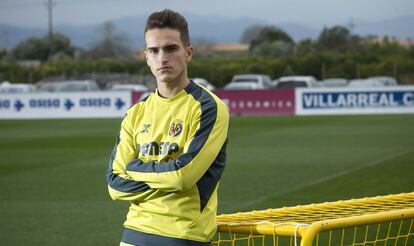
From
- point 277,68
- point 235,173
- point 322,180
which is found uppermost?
point 322,180

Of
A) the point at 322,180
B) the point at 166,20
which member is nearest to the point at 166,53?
the point at 166,20

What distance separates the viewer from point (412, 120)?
28250 mm

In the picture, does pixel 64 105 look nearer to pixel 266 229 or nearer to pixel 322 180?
pixel 322 180

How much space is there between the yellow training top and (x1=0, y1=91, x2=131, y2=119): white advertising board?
30761 mm

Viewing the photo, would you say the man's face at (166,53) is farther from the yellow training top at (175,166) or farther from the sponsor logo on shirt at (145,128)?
the sponsor logo on shirt at (145,128)

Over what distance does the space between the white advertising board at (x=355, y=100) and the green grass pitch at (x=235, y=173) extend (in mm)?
4795

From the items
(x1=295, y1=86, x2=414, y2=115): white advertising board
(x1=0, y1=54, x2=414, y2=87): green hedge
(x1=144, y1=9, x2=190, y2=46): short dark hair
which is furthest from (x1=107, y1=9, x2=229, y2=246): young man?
(x1=0, y1=54, x2=414, y2=87): green hedge

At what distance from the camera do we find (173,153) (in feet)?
13.9

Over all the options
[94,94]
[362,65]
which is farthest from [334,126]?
[362,65]

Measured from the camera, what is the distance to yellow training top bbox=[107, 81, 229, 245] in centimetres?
408

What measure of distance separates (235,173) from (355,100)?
18.2 m

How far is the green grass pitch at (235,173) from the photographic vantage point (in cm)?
1092

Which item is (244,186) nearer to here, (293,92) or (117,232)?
(117,232)

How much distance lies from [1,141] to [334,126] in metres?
9.03
